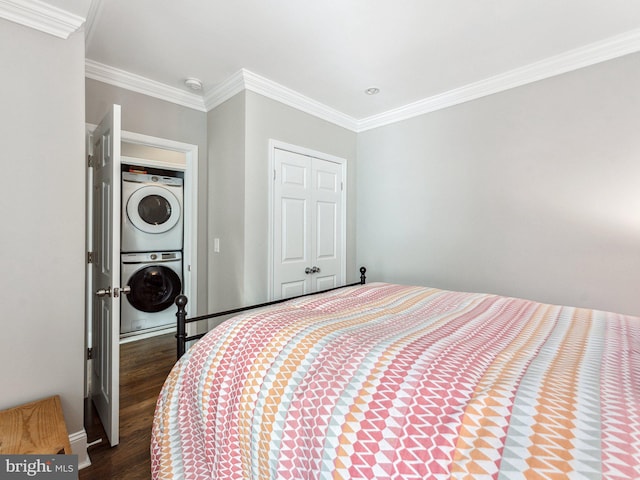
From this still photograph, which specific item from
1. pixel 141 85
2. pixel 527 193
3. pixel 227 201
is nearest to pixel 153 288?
pixel 227 201

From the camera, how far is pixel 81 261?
1582mm

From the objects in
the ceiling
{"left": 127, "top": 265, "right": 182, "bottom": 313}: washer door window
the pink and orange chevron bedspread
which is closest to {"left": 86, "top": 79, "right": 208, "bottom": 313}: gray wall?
the ceiling

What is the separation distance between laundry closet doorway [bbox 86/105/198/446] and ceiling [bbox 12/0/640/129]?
22.1 inches

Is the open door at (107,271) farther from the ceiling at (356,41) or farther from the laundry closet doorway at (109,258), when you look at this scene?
the ceiling at (356,41)

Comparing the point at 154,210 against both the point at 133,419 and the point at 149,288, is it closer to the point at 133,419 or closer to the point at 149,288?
the point at 149,288

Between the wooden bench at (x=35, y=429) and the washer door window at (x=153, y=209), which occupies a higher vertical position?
the washer door window at (x=153, y=209)

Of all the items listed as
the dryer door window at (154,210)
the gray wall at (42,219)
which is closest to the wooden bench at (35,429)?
the gray wall at (42,219)

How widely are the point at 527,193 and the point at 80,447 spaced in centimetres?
327

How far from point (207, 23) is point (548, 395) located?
231 cm

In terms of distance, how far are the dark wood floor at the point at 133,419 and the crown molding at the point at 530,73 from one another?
10.6 ft

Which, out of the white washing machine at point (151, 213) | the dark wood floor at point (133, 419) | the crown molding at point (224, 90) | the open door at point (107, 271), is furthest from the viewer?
the white washing machine at point (151, 213)

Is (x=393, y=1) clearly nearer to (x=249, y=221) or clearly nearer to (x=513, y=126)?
(x=513, y=126)

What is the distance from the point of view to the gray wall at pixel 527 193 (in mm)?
1895

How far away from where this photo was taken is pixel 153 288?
3568mm
